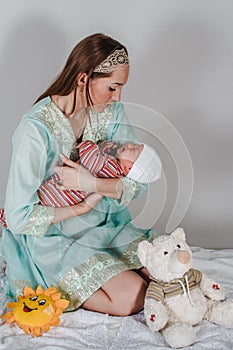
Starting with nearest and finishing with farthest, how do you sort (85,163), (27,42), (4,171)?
(85,163) < (27,42) < (4,171)

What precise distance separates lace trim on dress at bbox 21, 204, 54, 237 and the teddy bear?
0.27m

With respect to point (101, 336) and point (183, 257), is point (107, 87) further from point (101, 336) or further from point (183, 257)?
point (101, 336)

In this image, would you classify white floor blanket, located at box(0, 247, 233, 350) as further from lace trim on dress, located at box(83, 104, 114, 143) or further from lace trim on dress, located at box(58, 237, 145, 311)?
lace trim on dress, located at box(83, 104, 114, 143)

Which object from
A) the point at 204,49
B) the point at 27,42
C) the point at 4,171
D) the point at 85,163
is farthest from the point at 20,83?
the point at 85,163

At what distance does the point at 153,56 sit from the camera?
2543mm

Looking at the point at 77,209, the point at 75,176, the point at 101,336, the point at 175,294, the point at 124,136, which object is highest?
the point at 124,136

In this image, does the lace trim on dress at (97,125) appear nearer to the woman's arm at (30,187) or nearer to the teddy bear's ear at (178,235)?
the woman's arm at (30,187)

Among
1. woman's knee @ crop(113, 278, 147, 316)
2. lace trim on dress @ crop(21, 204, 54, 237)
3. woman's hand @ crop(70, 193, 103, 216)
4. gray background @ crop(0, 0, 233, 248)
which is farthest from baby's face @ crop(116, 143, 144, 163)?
gray background @ crop(0, 0, 233, 248)

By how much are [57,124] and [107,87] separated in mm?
174

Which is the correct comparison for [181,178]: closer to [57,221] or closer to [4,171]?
[57,221]

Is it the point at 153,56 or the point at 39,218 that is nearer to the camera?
the point at 39,218

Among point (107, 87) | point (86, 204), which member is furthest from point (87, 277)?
point (107, 87)

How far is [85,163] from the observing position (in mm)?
1699

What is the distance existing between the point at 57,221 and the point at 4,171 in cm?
92
